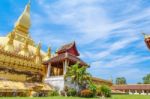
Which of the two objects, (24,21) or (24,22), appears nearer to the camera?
(24,22)

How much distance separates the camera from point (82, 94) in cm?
2406

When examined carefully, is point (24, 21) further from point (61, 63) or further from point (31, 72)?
point (31, 72)

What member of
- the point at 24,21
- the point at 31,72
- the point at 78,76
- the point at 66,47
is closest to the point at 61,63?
the point at 66,47

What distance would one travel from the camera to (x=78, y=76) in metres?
25.2

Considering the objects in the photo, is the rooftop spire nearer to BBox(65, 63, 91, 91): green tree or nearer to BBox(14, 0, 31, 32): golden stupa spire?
BBox(14, 0, 31, 32): golden stupa spire

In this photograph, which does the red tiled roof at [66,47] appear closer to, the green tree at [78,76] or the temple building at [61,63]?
the temple building at [61,63]

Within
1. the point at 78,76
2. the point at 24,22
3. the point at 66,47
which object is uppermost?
the point at 24,22

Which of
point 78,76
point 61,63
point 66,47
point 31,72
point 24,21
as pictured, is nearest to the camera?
point 78,76

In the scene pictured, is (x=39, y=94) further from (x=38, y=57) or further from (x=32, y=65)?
(x=38, y=57)

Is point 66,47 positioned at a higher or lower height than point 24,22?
lower

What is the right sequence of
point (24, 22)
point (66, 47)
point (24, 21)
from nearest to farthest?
point (66, 47)
point (24, 22)
point (24, 21)

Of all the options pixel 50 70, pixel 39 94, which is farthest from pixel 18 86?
pixel 50 70

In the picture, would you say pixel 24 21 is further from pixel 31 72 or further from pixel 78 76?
pixel 78 76

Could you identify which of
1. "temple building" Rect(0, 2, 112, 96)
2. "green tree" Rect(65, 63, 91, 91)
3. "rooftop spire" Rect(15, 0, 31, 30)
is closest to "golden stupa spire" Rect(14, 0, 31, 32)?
"rooftop spire" Rect(15, 0, 31, 30)
